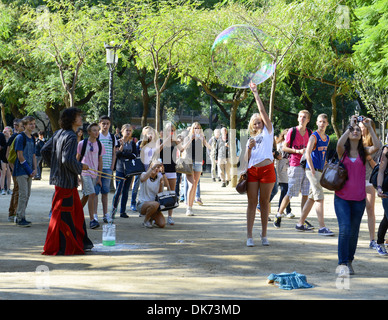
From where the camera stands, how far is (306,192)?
447 inches

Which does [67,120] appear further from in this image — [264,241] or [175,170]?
[175,170]

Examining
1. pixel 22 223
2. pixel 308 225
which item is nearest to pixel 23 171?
pixel 22 223

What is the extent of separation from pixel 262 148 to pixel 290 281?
3.10m

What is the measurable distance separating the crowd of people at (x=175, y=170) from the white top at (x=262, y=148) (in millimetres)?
15

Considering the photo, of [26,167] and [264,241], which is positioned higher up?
[26,167]

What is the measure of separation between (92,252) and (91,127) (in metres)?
3.18

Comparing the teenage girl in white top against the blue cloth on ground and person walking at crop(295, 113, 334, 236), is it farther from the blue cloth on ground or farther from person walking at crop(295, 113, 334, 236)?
the blue cloth on ground

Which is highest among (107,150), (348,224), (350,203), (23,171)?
(107,150)

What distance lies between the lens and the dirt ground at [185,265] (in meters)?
6.19

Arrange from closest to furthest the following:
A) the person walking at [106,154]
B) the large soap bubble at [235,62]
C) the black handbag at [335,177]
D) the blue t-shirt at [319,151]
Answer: the black handbag at [335,177] → the blue t-shirt at [319,151] → the large soap bubble at [235,62] → the person walking at [106,154]

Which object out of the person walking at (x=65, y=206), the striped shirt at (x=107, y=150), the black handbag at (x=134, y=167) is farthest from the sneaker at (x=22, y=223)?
the person walking at (x=65, y=206)

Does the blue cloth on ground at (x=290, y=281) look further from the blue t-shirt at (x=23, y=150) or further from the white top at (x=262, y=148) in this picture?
the blue t-shirt at (x=23, y=150)

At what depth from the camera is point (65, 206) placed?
866 centimetres

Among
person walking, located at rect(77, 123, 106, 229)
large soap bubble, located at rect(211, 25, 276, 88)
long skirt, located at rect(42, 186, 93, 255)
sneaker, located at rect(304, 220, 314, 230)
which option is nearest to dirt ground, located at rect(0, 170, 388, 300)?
long skirt, located at rect(42, 186, 93, 255)
